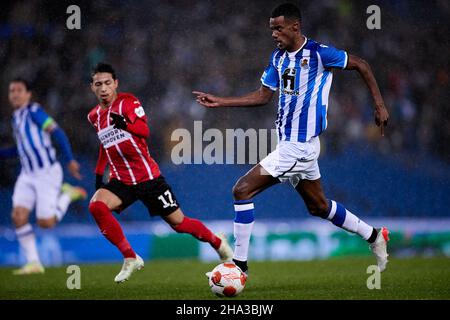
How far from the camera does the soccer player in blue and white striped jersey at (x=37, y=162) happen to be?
1012cm

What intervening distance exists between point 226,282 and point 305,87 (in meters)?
1.69

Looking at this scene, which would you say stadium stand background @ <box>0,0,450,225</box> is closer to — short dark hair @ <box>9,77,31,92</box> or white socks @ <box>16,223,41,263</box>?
short dark hair @ <box>9,77,31,92</box>

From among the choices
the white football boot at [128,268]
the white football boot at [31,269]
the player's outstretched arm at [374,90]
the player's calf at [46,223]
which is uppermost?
the player's outstretched arm at [374,90]

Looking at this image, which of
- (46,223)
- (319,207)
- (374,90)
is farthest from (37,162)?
(374,90)

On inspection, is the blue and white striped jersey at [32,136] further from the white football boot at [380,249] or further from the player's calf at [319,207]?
the white football boot at [380,249]

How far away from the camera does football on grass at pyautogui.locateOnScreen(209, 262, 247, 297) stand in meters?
6.09

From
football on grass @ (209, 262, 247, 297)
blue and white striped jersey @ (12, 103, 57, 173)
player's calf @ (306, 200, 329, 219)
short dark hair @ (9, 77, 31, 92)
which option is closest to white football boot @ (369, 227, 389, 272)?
player's calf @ (306, 200, 329, 219)

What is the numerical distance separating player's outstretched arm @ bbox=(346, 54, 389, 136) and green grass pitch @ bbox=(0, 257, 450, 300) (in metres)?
1.32

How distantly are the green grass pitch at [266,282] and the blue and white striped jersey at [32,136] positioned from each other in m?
1.41

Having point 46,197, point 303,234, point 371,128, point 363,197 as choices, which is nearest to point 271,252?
point 303,234

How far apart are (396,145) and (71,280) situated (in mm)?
5642

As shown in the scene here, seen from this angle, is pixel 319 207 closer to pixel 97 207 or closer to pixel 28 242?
pixel 97 207

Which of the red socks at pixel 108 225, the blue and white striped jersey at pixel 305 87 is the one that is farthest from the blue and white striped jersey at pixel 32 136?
the blue and white striped jersey at pixel 305 87

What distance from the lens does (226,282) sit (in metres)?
6.09
